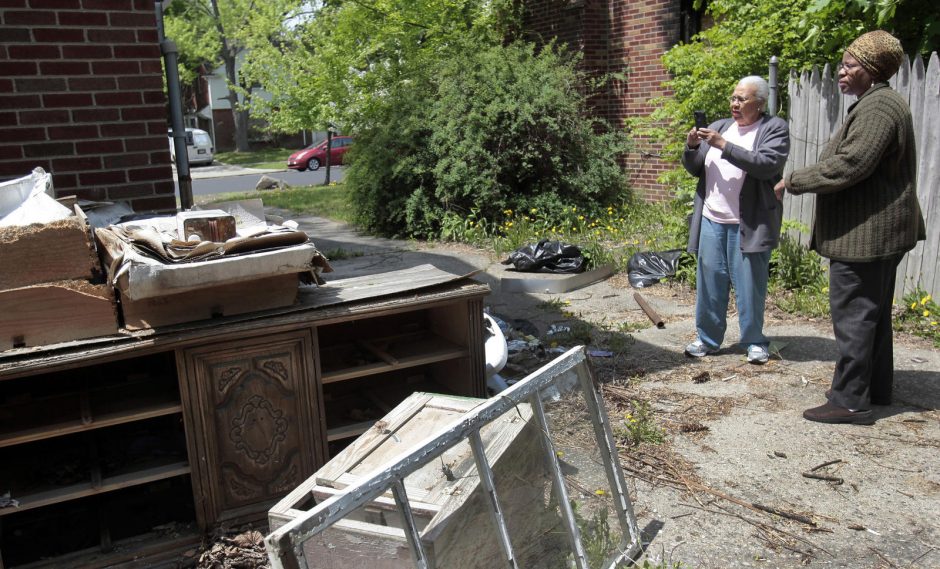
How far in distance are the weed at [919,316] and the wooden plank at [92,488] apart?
5353 mm

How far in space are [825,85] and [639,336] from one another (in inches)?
113

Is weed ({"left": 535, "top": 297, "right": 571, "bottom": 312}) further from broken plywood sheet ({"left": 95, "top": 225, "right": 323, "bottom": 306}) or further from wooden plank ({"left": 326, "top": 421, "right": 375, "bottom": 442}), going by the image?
broken plywood sheet ({"left": 95, "top": 225, "right": 323, "bottom": 306})

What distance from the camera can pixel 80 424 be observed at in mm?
3240

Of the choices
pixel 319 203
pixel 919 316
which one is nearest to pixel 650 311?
pixel 919 316

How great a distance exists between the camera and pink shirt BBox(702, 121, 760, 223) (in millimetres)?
5223

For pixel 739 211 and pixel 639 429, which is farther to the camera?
pixel 739 211

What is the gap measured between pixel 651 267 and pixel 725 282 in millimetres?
2537

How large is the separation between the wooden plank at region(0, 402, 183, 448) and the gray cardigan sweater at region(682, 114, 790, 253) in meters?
3.64

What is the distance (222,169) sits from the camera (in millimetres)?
36594

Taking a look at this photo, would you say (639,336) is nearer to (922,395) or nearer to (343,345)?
(922,395)

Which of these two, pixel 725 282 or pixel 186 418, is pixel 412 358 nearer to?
pixel 186 418

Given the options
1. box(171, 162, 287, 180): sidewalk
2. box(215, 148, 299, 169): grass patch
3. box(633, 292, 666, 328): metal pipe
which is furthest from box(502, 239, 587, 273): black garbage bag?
box(215, 148, 299, 169): grass patch

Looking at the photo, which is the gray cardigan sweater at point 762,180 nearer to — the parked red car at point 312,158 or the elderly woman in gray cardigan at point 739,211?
the elderly woman in gray cardigan at point 739,211

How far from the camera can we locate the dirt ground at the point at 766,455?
3.34m
